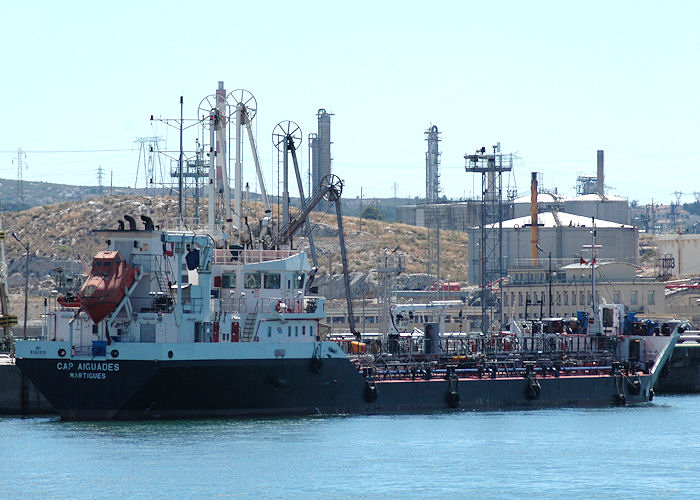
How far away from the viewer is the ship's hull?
2025 inches

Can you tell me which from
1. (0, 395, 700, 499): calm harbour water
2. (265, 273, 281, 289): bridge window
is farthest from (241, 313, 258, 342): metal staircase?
(0, 395, 700, 499): calm harbour water

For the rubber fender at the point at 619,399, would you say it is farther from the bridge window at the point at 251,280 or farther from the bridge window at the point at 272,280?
the bridge window at the point at 251,280

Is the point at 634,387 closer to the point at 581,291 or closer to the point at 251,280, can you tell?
the point at 251,280

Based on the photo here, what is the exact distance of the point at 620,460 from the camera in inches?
1845

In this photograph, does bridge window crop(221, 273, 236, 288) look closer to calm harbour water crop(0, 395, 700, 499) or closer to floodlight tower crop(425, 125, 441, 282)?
calm harbour water crop(0, 395, 700, 499)

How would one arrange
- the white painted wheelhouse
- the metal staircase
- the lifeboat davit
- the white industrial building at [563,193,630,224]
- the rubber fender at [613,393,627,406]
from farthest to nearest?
the white industrial building at [563,193,630,224]
the rubber fender at [613,393,627,406]
the metal staircase
the white painted wheelhouse
the lifeboat davit

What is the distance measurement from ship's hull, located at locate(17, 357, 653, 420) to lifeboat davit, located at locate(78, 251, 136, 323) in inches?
79.1

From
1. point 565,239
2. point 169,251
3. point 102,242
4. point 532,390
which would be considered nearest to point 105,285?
point 169,251

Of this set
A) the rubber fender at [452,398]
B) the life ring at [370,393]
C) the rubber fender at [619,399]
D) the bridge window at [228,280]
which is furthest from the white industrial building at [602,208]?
the bridge window at [228,280]

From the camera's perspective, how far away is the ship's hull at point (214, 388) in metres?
51.4

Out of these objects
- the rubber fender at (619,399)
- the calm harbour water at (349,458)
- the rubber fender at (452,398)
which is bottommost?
the calm harbour water at (349,458)

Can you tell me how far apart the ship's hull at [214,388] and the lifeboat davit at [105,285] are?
201 cm

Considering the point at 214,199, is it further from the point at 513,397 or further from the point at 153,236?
the point at 513,397

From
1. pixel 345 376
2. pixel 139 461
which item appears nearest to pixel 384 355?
pixel 345 376
